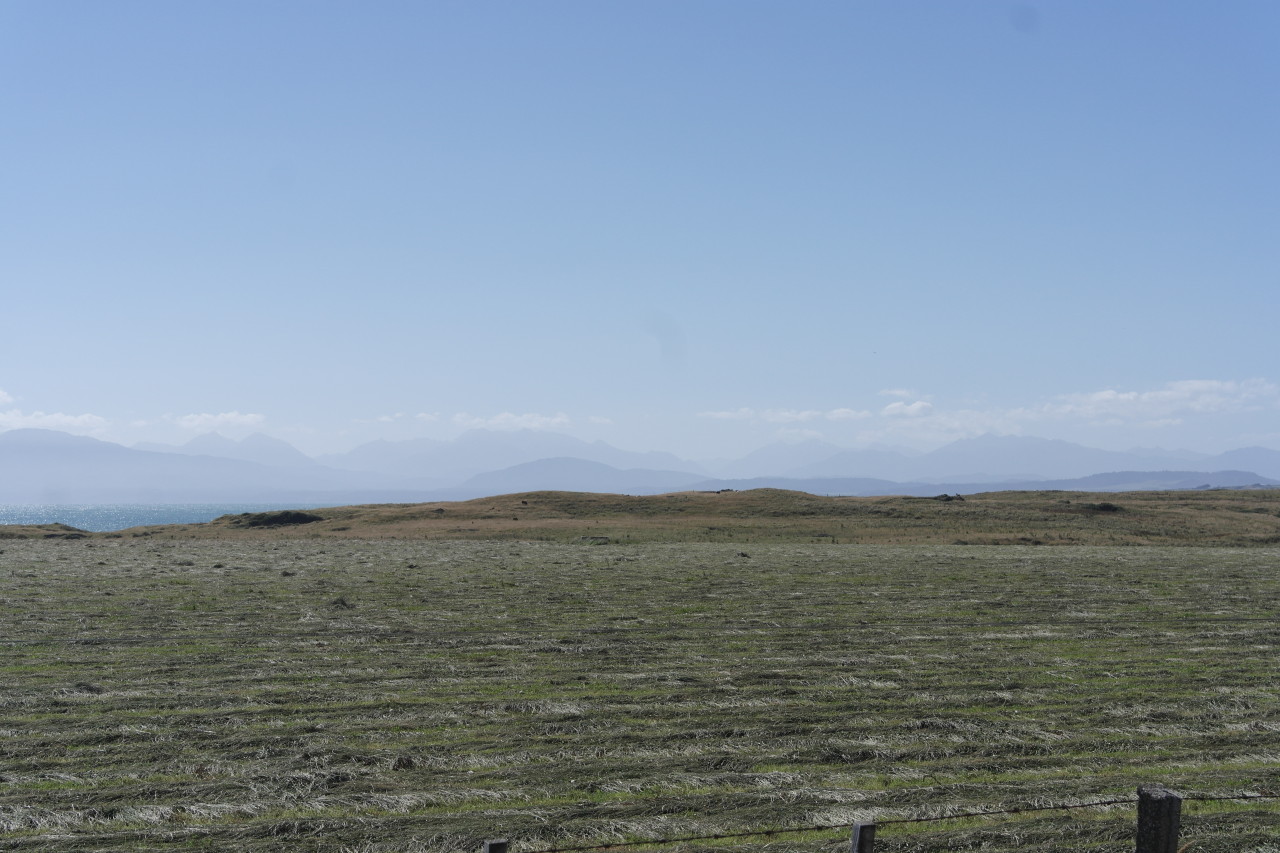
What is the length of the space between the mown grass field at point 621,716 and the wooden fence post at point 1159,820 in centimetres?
267

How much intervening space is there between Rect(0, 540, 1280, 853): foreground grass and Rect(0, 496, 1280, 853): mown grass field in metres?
0.07

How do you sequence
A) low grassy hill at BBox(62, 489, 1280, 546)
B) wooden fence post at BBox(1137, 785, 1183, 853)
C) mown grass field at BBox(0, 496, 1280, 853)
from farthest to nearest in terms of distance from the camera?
1. low grassy hill at BBox(62, 489, 1280, 546)
2. mown grass field at BBox(0, 496, 1280, 853)
3. wooden fence post at BBox(1137, 785, 1183, 853)

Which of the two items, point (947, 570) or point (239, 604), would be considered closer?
point (239, 604)

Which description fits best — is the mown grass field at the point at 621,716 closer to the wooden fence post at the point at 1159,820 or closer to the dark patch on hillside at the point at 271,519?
the wooden fence post at the point at 1159,820

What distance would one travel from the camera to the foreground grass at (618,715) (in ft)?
34.3

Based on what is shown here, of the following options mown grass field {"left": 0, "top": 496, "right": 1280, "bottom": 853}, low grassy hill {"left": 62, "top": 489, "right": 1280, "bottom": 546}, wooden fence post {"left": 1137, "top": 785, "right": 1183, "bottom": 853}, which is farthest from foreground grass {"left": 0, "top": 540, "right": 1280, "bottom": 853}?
low grassy hill {"left": 62, "top": 489, "right": 1280, "bottom": 546}

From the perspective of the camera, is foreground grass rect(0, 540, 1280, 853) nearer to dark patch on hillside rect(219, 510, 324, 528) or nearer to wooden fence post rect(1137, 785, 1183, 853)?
wooden fence post rect(1137, 785, 1183, 853)

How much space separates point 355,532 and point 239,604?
4992 centimetres

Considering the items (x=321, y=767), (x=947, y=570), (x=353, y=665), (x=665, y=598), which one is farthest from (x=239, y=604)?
(x=947, y=570)

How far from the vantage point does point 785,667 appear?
18.6 metres

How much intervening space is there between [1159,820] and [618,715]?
8871mm

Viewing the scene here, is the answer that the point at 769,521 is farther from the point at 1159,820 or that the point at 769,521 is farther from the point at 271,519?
the point at 1159,820

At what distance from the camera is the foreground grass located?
411 inches

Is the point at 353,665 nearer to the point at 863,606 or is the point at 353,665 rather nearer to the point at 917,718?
the point at 917,718
